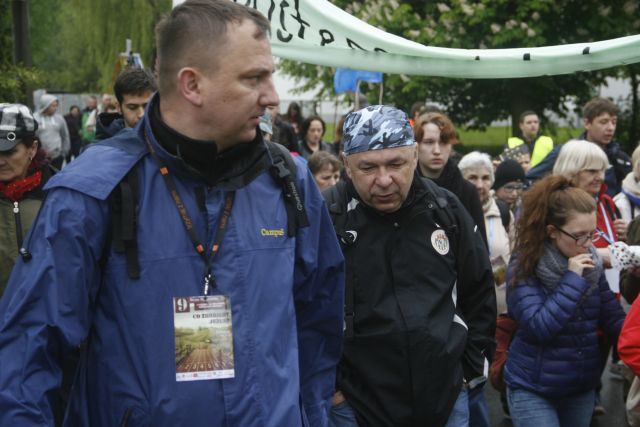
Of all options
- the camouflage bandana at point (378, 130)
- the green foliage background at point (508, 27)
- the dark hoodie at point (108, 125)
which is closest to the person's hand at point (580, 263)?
the camouflage bandana at point (378, 130)

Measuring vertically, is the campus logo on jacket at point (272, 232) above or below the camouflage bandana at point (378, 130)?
below

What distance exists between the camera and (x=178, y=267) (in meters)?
2.63

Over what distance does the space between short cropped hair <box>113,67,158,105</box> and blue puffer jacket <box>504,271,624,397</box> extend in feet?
7.93

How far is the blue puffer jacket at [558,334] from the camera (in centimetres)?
490

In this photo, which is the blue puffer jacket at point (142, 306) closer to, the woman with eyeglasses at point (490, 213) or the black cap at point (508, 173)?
the woman with eyeglasses at point (490, 213)

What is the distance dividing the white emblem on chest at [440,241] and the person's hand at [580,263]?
3.74 ft

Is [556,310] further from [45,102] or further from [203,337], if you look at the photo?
[45,102]

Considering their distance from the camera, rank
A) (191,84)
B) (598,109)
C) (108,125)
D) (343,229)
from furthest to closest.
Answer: (598,109), (108,125), (343,229), (191,84)

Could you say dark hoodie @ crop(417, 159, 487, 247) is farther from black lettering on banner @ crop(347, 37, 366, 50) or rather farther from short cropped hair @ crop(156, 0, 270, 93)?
short cropped hair @ crop(156, 0, 270, 93)

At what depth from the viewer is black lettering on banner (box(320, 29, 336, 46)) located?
16.9 feet

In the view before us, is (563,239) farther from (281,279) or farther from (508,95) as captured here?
(508,95)

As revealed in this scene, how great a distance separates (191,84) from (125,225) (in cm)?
44

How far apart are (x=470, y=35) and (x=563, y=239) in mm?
20420

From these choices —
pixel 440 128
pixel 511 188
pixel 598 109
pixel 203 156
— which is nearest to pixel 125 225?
pixel 203 156
